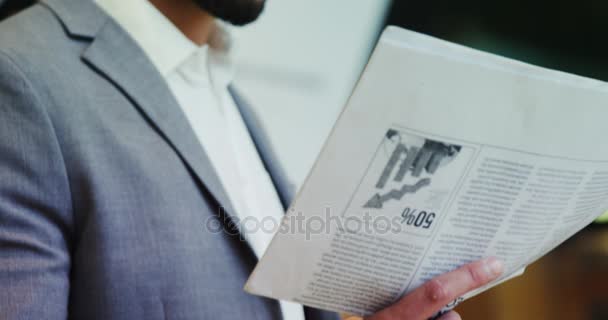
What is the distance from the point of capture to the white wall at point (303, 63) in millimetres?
1426

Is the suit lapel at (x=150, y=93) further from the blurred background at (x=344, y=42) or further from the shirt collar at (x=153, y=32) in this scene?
the blurred background at (x=344, y=42)

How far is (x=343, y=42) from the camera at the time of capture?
60.6 inches

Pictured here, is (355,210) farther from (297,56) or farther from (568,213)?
(297,56)

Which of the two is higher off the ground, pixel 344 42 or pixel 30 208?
pixel 30 208

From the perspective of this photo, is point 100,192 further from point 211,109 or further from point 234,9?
point 234,9

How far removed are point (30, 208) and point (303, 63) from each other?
3.30 ft

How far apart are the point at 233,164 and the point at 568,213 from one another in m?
0.41

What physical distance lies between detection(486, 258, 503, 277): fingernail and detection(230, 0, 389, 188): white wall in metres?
0.90

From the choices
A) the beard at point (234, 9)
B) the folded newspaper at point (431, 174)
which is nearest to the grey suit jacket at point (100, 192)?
the folded newspaper at point (431, 174)

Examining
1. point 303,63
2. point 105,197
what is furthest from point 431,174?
point 303,63

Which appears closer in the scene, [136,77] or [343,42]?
[136,77]

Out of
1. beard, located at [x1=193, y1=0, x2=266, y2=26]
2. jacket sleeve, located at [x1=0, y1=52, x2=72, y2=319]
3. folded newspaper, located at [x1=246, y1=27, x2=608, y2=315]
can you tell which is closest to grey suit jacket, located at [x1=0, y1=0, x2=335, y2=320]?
jacket sleeve, located at [x1=0, y1=52, x2=72, y2=319]

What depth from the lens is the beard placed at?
87cm

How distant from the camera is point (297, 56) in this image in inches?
58.0
